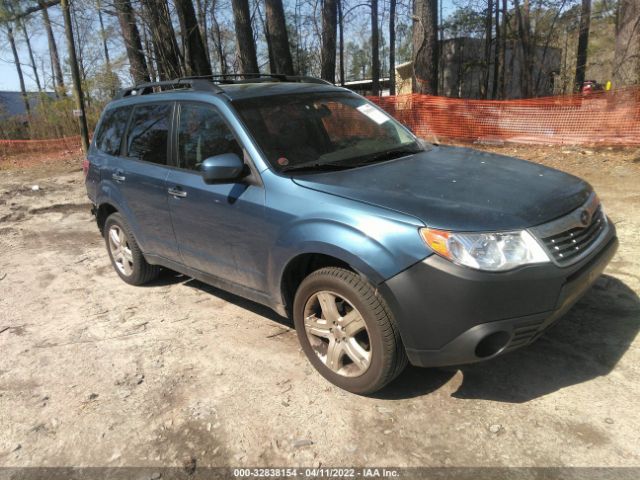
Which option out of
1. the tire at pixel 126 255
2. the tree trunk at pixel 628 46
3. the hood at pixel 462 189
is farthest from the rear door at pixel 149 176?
the tree trunk at pixel 628 46

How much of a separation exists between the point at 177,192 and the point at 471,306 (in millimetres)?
2383

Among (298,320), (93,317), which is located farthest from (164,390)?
(93,317)

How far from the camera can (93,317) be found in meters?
4.52

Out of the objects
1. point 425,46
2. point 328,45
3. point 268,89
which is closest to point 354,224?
point 268,89

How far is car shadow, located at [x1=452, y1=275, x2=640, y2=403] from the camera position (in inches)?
119

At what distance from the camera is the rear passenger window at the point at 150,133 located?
4188 millimetres

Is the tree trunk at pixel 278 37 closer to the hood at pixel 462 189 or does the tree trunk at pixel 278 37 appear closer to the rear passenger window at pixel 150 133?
the rear passenger window at pixel 150 133

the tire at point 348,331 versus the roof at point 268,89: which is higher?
the roof at point 268,89

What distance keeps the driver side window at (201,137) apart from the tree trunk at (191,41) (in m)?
8.13

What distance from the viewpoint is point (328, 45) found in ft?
49.4

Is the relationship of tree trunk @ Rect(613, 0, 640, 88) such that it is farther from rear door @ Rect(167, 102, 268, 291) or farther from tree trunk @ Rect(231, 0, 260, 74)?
rear door @ Rect(167, 102, 268, 291)

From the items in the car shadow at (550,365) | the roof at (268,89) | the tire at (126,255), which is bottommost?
the car shadow at (550,365)

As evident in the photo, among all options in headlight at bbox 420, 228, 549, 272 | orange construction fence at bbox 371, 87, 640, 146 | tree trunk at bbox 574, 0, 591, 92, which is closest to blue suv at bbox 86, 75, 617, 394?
headlight at bbox 420, 228, 549, 272

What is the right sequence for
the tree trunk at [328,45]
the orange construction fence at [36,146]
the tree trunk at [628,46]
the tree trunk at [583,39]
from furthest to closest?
1. the tree trunk at [583,39]
2. the orange construction fence at [36,146]
3. the tree trunk at [328,45]
4. the tree trunk at [628,46]
